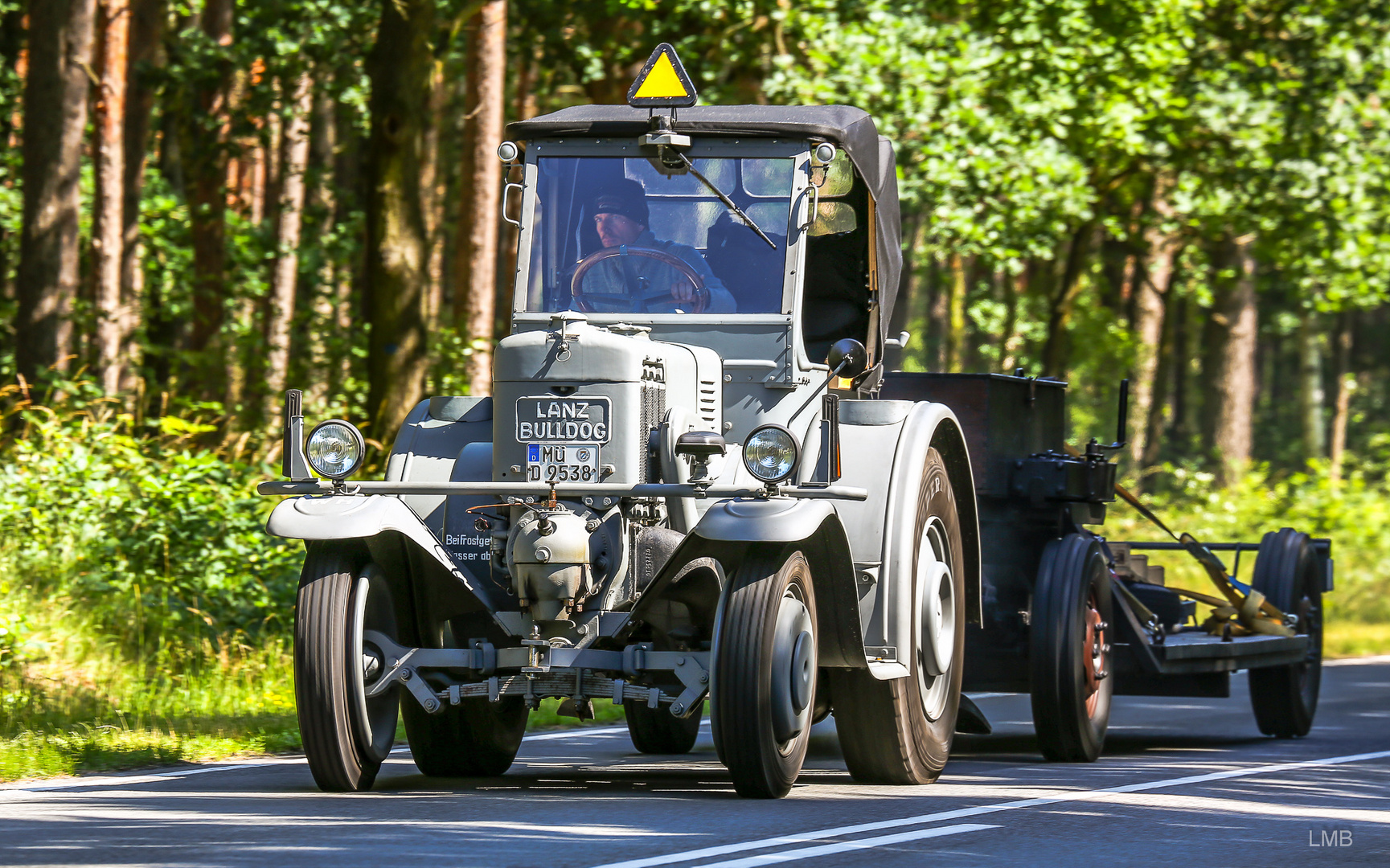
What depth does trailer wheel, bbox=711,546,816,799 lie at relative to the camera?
24.1 feet

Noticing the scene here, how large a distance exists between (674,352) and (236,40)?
12.5 m

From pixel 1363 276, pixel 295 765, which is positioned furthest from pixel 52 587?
pixel 1363 276

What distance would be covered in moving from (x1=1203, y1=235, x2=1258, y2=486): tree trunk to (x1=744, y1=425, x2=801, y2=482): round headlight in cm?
2128

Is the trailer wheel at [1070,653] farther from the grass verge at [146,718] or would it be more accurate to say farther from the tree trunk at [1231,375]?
the tree trunk at [1231,375]

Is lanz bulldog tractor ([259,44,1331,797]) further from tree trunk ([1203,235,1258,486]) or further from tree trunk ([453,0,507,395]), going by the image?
tree trunk ([1203,235,1258,486])

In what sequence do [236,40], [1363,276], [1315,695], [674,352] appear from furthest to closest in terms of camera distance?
1. [1363,276]
2. [236,40]
3. [1315,695]
4. [674,352]

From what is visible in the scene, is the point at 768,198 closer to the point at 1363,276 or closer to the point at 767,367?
the point at 767,367

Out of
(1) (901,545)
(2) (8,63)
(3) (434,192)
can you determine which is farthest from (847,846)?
(2) (8,63)

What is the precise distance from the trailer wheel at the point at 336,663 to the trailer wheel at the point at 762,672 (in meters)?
1.48

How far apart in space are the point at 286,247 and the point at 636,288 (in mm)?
18484

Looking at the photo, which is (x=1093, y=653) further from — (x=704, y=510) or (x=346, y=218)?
(x=346, y=218)

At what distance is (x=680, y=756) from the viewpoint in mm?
10125

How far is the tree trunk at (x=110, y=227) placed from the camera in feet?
68.9

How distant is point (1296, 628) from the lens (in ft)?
41.0
